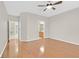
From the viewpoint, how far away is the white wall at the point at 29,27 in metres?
6.89

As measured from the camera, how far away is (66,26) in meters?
6.61


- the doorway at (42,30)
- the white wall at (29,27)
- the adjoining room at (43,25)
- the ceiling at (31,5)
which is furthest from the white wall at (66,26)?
the white wall at (29,27)

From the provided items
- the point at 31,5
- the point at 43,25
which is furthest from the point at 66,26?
the point at 31,5

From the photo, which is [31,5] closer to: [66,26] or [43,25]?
[66,26]

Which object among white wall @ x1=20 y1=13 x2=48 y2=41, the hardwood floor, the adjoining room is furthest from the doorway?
the hardwood floor

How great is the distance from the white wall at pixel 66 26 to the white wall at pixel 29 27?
2015mm

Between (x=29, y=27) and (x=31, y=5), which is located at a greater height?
(x=31, y=5)

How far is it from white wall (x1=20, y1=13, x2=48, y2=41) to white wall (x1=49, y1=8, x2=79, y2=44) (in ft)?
6.61

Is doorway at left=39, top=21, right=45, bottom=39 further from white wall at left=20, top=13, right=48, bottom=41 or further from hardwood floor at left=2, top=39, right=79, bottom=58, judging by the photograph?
hardwood floor at left=2, top=39, right=79, bottom=58

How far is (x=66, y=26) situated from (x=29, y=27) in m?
3.17

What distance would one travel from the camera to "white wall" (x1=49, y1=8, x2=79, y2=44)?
5.73m

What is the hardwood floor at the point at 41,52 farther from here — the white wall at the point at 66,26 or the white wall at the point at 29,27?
the white wall at the point at 29,27

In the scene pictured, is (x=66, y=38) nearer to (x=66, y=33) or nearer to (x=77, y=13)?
(x=66, y=33)

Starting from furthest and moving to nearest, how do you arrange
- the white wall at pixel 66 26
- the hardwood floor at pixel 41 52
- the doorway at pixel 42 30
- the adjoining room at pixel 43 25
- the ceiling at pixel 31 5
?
the doorway at pixel 42 30, the white wall at pixel 66 26, the adjoining room at pixel 43 25, the ceiling at pixel 31 5, the hardwood floor at pixel 41 52
